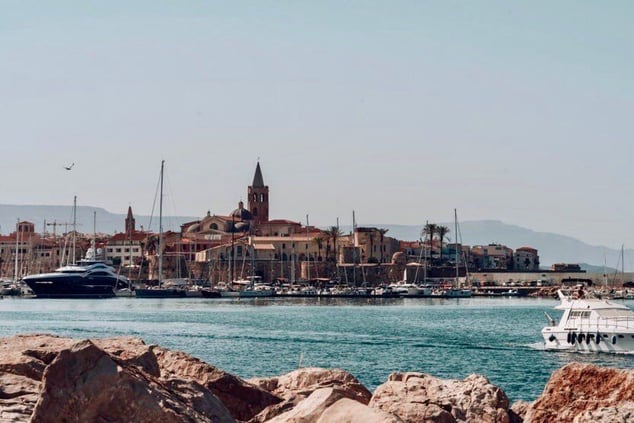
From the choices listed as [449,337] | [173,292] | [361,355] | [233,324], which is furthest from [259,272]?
[361,355]

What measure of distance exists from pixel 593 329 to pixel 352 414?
34.4 m

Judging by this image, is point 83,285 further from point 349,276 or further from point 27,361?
point 27,361

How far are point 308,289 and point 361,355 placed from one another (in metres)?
91.5

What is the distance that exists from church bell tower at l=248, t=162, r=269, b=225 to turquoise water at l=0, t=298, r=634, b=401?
92.1 metres

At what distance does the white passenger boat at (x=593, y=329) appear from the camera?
40188mm

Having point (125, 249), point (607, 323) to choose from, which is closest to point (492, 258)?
point (125, 249)

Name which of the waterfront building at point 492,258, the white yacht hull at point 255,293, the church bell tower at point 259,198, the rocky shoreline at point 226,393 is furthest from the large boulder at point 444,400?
the church bell tower at point 259,198

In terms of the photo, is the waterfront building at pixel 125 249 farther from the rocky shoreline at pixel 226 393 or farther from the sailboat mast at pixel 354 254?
the rocky shoreline at pixel 226 393

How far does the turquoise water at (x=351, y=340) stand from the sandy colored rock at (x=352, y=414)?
958 cm

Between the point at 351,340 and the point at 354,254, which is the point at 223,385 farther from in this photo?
the point at 354,254

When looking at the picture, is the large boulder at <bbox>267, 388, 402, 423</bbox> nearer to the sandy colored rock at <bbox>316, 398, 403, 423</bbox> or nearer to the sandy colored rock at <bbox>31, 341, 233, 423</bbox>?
the sandy colored rock at <bbox>316, 398, 403, 423</bbox>

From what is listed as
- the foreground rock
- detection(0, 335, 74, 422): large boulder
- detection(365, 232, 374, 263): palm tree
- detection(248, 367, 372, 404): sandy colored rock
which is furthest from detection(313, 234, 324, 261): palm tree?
the foreground rock

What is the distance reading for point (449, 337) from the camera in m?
51.0

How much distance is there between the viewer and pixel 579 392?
32.0 feet
